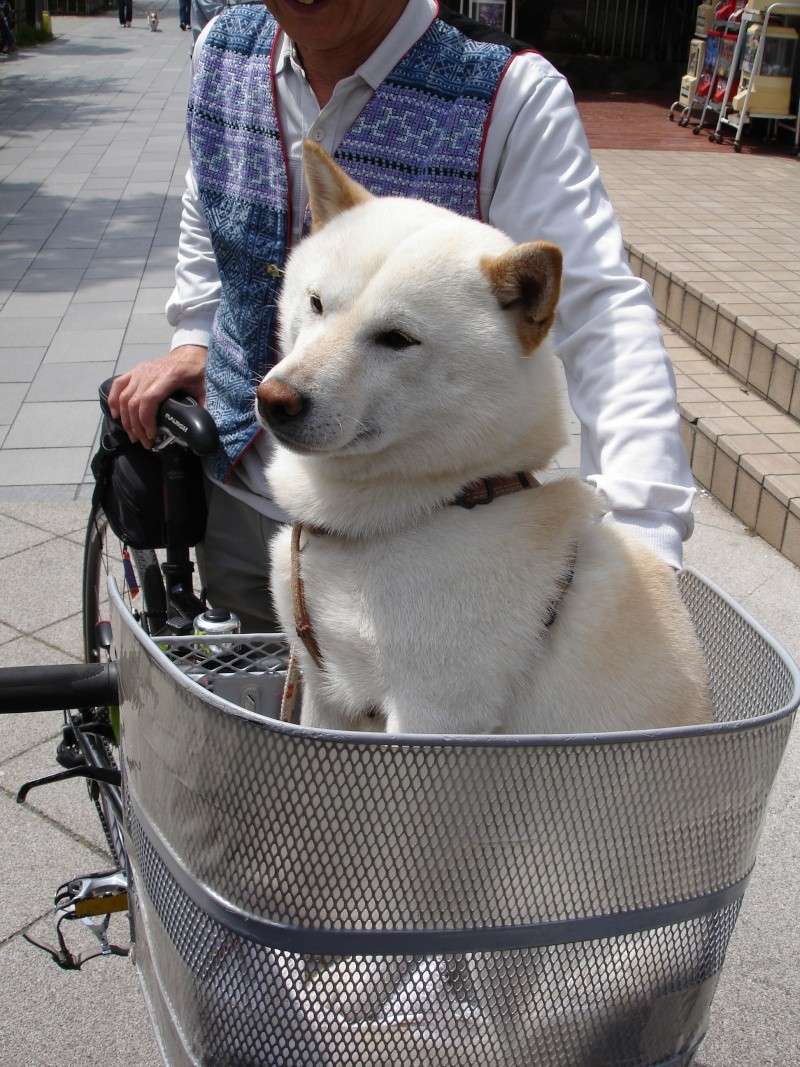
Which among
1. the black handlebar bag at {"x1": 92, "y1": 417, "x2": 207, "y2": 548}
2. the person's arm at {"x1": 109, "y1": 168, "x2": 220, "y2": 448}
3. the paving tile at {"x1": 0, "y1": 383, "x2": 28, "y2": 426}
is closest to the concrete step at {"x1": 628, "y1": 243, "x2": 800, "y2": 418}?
the person's arm at {"x1": 109, "y1": 168, "x2": 220, "y2": 448}

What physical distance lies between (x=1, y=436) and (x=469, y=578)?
3948 mm

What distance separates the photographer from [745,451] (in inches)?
164

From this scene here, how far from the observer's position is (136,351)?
5.59 meters

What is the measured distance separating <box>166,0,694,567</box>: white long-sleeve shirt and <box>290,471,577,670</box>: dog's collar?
17 centimetres

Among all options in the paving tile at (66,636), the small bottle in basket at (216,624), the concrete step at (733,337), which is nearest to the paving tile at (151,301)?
the concrete step at (733,337)

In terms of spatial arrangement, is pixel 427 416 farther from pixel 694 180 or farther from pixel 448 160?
pixel 694 180

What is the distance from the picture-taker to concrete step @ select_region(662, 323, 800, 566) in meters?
3.90

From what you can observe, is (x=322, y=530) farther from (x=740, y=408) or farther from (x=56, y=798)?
(x=740, y=408)

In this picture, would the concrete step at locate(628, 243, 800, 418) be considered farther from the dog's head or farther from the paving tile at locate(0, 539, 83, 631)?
the dog's head

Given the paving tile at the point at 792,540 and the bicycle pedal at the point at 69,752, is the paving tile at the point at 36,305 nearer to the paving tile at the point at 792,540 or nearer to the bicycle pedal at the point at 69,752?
the paving tile at the point at 792,540

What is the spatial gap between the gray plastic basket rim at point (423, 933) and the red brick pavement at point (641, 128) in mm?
9908

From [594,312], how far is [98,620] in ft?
4.89

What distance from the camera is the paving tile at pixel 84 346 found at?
5504mm

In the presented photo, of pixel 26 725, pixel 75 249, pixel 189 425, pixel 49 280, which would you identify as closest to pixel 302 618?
pixel 189 425
